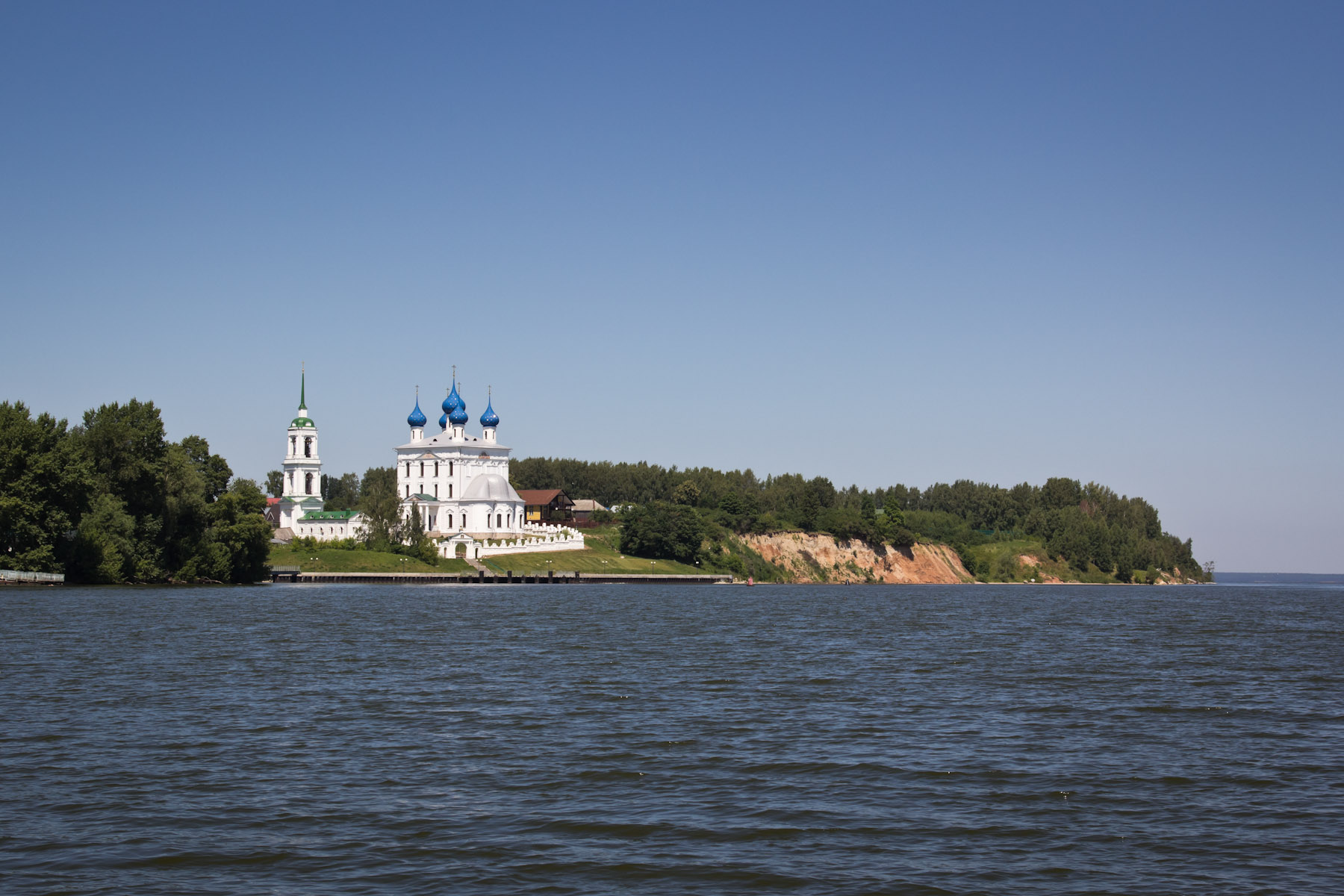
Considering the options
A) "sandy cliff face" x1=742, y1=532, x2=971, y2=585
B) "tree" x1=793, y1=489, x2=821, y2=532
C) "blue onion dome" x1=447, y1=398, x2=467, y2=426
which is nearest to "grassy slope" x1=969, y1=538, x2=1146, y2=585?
"sandy cliff face" x1=742, y1=532, x2=971, y2=585

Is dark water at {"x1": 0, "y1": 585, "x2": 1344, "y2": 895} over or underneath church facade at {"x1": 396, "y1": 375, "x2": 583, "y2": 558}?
underneath

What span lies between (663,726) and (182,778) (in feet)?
31.5

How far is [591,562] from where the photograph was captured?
142 metres

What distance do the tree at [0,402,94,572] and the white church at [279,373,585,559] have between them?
189 ft

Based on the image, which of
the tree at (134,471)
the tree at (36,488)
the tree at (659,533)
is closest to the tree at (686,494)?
the tree at (659,533)

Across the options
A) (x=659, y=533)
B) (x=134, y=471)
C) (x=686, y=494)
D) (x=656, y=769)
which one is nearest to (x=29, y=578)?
(x=134, y=471)

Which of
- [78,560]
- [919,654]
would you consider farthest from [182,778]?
[78,560]

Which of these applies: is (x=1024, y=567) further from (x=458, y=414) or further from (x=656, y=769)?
(x=656, y=769)

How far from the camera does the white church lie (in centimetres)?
14538

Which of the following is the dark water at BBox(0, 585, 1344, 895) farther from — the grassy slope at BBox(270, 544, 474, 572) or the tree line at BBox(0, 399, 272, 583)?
the grassy slope at BBox(270, 544, 474, 572)

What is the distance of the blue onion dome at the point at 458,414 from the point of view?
15975 cm

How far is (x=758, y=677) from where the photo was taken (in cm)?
3531

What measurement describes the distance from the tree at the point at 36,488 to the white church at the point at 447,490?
5748 centimetres

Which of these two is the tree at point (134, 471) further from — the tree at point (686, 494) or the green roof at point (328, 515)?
the tree at point (686, 494)
